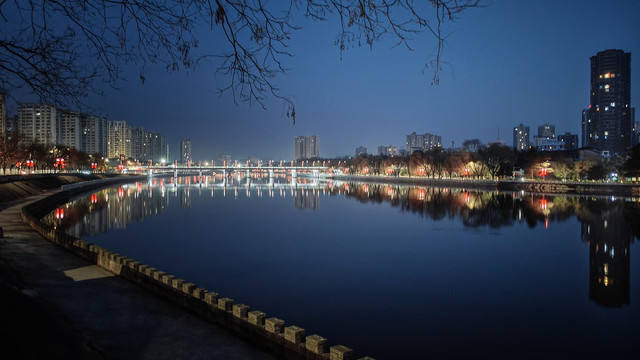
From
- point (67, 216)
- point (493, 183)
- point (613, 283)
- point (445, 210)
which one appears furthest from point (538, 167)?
point (67, 216)

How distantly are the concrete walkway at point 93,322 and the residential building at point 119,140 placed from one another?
190 m

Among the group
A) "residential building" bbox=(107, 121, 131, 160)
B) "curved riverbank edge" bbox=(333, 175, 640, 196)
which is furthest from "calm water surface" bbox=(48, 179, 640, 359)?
"residential building" bbox=(107, 121, 131, 160)

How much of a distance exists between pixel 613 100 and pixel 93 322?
20689cm

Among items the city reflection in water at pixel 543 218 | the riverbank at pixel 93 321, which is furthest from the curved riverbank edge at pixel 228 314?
the city reflection in water at pixel 543 218

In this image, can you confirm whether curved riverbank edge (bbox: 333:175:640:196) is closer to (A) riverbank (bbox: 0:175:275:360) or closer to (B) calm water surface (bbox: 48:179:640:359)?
(B) calm water surface (bbox: 48:179:640:359)

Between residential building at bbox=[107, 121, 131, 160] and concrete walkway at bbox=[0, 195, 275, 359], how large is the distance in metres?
190

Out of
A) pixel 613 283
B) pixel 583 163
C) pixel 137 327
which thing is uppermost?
pixel 583 163

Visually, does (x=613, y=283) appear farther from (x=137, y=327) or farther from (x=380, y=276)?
(x=137, y=327)

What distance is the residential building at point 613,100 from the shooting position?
555ft

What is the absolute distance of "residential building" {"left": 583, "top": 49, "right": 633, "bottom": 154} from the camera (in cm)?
16912

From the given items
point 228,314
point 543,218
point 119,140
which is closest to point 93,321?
point 228,314

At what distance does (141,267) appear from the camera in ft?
37.3

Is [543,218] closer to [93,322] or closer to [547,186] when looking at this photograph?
[547,186]

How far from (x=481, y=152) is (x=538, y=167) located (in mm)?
10659
